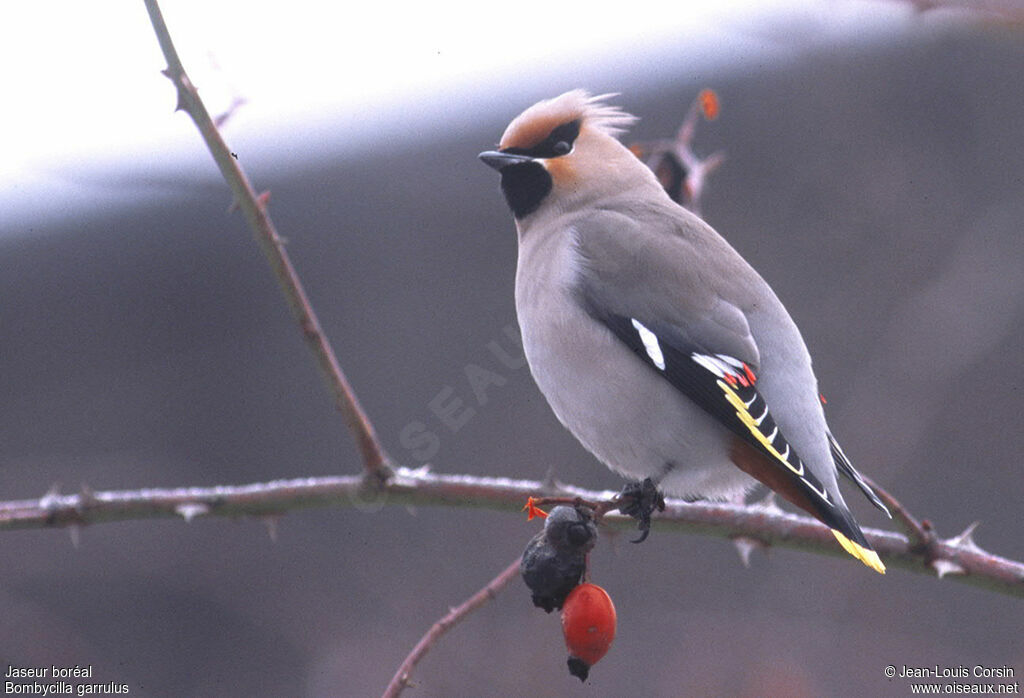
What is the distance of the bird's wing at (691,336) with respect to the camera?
2.55 m

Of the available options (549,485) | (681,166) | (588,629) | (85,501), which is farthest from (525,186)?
(588,629)

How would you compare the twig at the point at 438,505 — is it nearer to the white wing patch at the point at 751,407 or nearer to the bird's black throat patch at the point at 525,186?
the white wing patch at the point at 751,407

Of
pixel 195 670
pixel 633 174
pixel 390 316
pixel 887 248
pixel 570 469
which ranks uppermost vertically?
pixel 633 174

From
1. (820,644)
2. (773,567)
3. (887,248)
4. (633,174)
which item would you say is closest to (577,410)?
(633,174)

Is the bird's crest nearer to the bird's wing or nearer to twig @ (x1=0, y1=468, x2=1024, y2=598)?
the bird's wing

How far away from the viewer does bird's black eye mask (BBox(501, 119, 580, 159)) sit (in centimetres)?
308

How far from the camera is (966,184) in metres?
6.01

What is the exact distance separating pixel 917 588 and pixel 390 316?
2.61m

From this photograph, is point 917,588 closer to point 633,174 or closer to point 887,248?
point 887,248

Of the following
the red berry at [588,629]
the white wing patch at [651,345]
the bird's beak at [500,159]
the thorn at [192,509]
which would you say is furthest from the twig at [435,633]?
the bird's beak at [500,159]

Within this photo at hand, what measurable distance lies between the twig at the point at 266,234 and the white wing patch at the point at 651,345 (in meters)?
0.72

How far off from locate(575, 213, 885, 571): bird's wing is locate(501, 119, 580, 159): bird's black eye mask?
22 centimetres

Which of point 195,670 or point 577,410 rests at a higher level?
point 577,410

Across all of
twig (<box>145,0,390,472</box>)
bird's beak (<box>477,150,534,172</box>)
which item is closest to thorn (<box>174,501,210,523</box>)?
twig (<box>145,0,390,472</box>)
